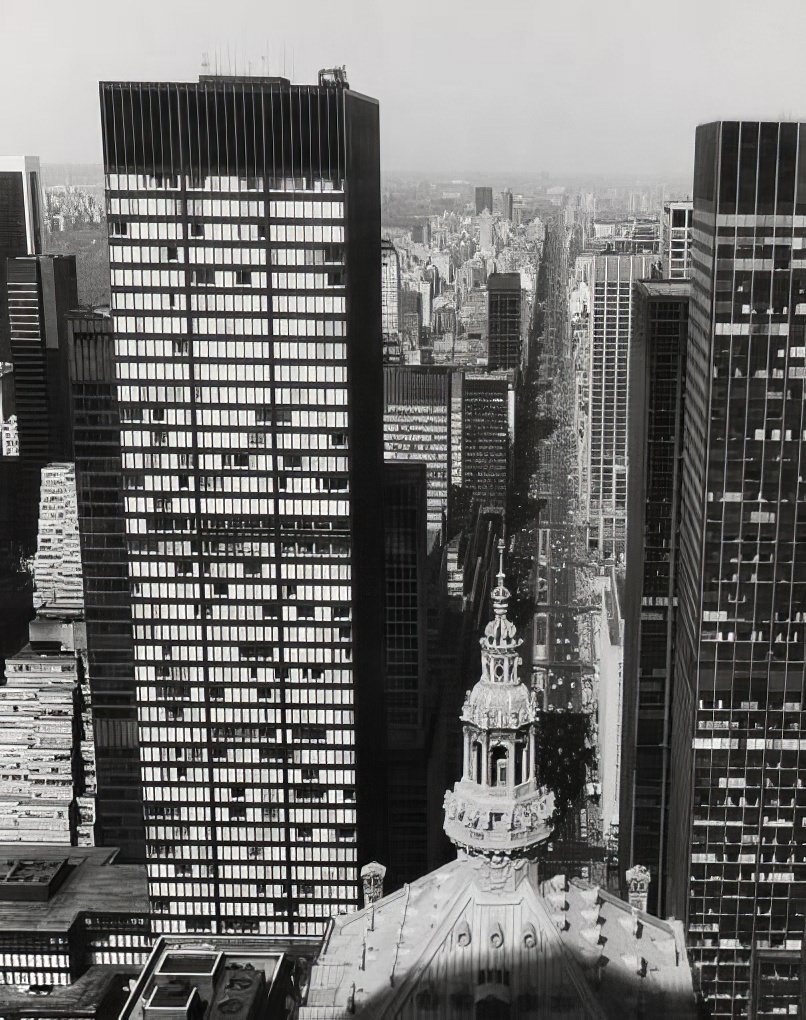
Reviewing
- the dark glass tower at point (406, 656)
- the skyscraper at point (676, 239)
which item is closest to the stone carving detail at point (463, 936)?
the dark glass tower at point (406, 656)

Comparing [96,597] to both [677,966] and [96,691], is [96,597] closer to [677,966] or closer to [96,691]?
[96,691]

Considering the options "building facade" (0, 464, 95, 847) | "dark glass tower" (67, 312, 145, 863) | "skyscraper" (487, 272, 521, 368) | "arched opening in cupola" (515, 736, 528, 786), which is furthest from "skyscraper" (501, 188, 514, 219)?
"building facade" (0, 464, 95, 847)

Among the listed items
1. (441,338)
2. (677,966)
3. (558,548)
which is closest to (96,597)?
(441,338)

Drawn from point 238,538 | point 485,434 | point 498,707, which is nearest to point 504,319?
point 485,434

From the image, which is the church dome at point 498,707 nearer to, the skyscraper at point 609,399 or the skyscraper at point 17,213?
the skyscraper at point 609,399

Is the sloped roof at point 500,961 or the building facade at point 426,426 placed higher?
the building facade at point 426,426

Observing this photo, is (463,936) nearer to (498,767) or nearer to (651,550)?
(498,767)
